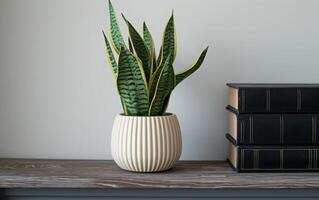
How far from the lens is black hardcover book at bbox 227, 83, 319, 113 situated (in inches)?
28.8

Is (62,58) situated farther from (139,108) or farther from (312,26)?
(312,26)

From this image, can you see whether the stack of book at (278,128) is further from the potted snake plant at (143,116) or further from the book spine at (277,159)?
the potted snake plant at (143,116)

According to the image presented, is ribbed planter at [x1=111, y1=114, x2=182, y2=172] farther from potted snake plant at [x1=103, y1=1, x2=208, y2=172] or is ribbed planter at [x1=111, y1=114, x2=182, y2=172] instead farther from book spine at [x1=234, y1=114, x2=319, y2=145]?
book spine at [x1=234, y1=114, x2=319, y2=145]

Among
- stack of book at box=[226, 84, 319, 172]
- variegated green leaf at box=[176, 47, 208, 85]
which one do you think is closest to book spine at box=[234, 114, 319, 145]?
stack of book at box=[226, 84, 319, 172]

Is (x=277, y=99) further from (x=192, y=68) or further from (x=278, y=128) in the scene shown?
(x=192, y=68)

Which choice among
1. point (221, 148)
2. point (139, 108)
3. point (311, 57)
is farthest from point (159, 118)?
point (311, 57)

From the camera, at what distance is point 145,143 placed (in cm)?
73

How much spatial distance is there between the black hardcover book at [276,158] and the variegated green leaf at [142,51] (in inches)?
7.8

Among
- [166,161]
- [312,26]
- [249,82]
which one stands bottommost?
[166,161]

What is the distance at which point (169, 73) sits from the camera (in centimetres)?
72

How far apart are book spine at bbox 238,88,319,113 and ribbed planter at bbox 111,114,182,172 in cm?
13

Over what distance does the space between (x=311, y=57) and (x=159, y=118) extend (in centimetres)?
34

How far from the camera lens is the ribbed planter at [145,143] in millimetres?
732

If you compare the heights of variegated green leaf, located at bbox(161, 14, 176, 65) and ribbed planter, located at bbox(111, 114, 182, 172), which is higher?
variegated green leaf, located at bbox(161, 14, 176, 65)
